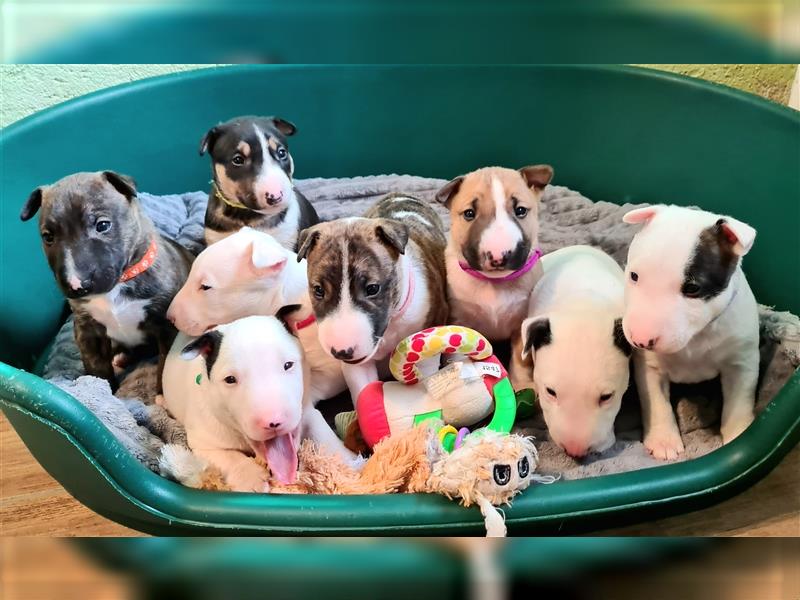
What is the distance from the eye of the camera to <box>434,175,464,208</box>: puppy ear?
5.79 feet

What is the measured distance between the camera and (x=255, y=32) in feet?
5.02

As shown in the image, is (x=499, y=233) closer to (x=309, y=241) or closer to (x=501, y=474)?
(x=309, y=241)

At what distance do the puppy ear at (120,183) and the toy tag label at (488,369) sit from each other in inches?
36.9

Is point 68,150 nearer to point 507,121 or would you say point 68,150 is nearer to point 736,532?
point 507,121

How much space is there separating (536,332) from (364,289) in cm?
40

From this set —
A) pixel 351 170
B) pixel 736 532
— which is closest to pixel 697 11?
pixel 736 532

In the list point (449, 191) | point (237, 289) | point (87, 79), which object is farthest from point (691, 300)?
point (87, 79)

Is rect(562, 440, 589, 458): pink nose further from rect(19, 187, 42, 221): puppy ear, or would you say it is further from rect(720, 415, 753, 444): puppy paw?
rect(19, 187, 42, 221): puppy ear

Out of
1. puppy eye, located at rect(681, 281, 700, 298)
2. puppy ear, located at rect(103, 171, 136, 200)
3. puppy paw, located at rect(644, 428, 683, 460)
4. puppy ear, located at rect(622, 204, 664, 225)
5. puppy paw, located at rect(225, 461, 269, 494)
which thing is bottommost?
puppy paw, located at rect(225, 461, 269, 494)

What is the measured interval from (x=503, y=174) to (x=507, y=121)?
35.1 inches

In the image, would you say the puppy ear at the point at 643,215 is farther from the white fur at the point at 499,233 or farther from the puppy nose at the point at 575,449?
the puppy nose at the point at 575,449

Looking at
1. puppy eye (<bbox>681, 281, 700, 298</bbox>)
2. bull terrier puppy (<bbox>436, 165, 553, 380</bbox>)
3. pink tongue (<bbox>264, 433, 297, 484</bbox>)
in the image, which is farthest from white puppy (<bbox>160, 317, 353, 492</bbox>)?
puppy eye (<bbox>681, 281, 700, 298</bbox>)

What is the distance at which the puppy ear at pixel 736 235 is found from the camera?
58.4 inches

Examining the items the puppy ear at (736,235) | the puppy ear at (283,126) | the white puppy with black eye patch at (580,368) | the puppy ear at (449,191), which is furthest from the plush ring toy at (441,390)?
the puppy ear at (283,126)
